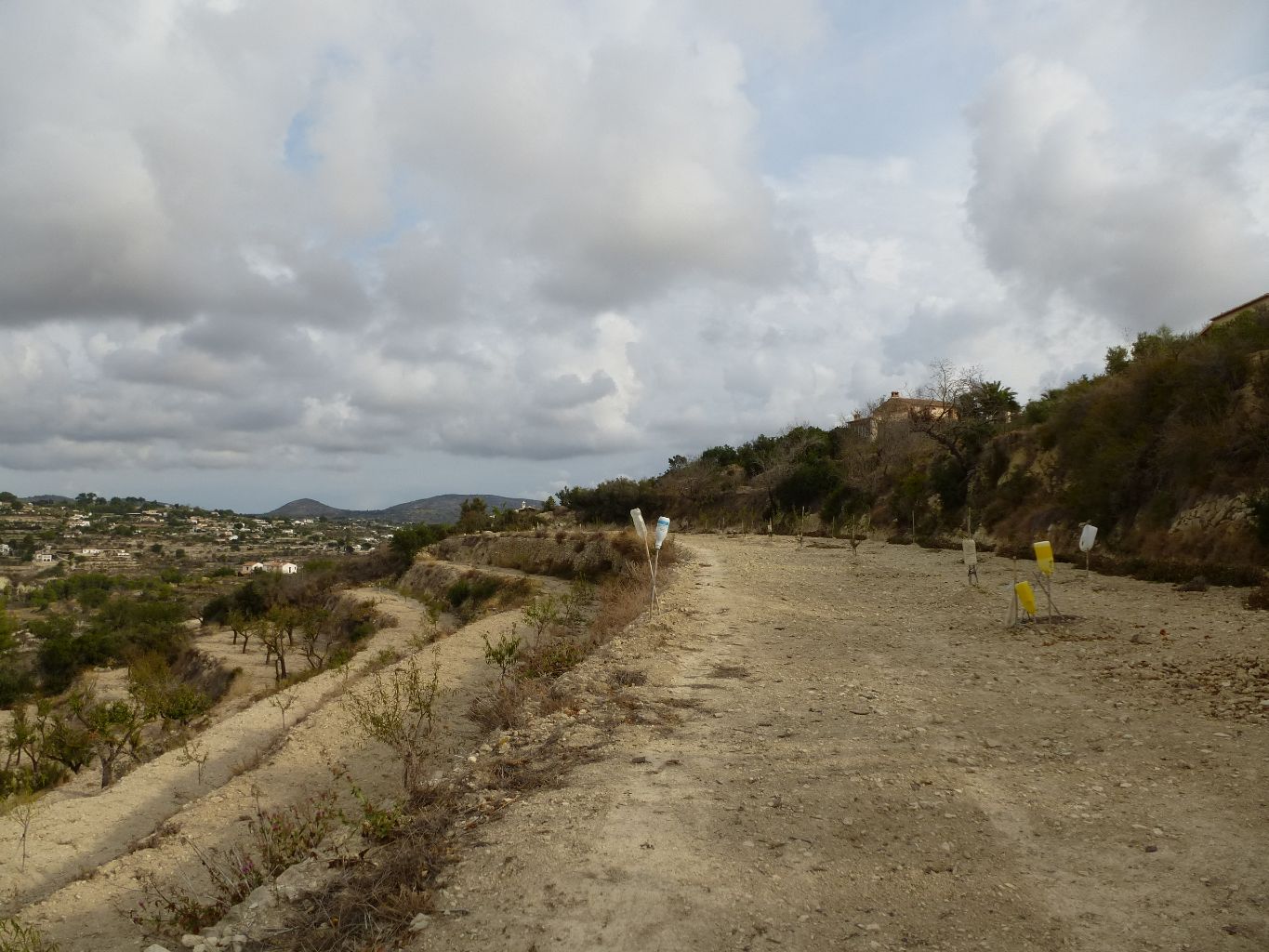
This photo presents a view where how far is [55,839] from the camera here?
12234 millimetres

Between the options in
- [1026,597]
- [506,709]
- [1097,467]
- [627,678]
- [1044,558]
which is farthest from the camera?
[1097,467]

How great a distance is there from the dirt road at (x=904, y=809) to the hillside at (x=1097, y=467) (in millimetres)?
8555

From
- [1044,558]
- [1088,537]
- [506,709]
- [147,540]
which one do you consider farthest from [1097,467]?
[147,540]

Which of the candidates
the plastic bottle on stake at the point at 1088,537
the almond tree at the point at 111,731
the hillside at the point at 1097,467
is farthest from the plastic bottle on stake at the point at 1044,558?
the almond tree at the point at 111,731

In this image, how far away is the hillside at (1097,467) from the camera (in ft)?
57.5

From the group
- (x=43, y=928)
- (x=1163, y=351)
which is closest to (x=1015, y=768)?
(x=43, y=928)

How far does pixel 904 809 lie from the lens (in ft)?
17.2

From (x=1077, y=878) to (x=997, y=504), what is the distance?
27099 millimetres

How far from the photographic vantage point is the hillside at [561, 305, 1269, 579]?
57.5 ft

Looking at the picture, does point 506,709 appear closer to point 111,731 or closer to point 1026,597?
point 1026,597

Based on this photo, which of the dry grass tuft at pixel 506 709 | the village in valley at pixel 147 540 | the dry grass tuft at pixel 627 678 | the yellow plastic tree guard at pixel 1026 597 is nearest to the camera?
the dry grass tuft at pixel 506 709

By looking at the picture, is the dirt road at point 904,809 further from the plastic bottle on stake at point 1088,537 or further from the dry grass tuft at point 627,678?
the plastic bottle on stake at point 1088,537

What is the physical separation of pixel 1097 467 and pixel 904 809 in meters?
20.6

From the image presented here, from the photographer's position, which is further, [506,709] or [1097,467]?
[1097,467]
